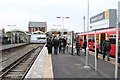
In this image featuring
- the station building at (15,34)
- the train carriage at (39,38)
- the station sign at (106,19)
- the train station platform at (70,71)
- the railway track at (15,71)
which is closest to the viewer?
the station sign at (106,19)

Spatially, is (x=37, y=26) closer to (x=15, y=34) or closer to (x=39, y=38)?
(x=15, y=34)

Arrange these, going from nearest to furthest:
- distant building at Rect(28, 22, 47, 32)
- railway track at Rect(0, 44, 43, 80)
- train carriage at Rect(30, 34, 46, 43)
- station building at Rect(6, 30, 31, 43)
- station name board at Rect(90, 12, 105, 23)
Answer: station name board at Rect(90, 12, 105, 23) < railway track at Rect(0, 44, 43, 80) < station building at Rect(6, 30, 31, 43) < train carriage at Rect(30, 34, 46, 43) < distant building at Rect(28, 22, 47, 32)

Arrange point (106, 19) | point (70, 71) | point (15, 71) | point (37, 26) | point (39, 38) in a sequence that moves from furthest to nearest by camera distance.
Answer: point (37, 26)
point (39, 38)
point (15, 71)
point (70, 71)
point (106, 19)

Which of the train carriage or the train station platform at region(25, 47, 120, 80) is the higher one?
the train carriage

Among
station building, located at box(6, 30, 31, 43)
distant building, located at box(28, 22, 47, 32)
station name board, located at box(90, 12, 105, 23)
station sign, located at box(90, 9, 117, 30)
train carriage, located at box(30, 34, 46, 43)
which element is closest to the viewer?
station sign, located at box(90, 9, 117, 30)

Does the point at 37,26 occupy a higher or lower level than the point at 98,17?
higher

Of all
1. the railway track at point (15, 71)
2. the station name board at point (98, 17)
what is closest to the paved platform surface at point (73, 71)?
the railway track at point (15, 71)

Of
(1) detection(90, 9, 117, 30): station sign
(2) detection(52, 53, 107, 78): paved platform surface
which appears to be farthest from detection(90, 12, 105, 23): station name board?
(2) detection(52, 53, 107, 78): paved platform surface

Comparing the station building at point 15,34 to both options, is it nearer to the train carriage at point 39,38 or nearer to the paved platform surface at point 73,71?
the train carriage at point 39,38

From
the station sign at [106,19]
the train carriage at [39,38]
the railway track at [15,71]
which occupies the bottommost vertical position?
the railway track at [15,71]

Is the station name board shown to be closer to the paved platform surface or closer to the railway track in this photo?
the paved platform surface

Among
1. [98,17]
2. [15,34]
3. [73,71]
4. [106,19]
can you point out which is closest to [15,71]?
[73,71]

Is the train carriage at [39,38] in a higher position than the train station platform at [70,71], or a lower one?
higher

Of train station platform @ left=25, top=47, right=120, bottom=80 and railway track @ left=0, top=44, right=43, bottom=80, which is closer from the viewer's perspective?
train station platform @ left=25, top=47, right=120, bottom=80
